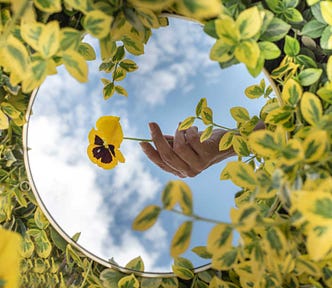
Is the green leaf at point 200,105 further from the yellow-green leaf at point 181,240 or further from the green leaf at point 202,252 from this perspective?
the yellow-green leaf at point 181,240

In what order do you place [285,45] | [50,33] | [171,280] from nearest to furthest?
[50,33], [285,45], [171,280]

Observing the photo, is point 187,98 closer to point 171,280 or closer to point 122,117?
point 122,117

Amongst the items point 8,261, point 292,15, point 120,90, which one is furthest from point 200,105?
point 8,261

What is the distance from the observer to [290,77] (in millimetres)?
591

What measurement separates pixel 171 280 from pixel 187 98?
27cm

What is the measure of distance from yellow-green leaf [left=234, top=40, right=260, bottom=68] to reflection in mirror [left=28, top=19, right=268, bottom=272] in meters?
0.26

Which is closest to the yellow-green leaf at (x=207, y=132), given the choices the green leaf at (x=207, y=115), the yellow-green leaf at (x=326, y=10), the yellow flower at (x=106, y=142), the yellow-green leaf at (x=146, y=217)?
the green leaf at (x=207, y=115)

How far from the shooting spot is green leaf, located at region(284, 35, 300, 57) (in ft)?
1.89

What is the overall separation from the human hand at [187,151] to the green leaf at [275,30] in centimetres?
23

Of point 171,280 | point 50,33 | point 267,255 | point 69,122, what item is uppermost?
point 50,33

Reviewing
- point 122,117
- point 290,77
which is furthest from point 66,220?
point 290,77

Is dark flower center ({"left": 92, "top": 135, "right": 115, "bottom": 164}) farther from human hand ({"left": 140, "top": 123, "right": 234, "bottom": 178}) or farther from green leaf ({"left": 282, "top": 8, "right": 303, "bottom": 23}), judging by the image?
green leaf ({"left": 282, "top": 8, "right": 303, "bottom": 23})

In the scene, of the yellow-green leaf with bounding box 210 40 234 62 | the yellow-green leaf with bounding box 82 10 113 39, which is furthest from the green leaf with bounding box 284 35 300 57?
the yellow-green leaf with bounding box 82 10 113 39

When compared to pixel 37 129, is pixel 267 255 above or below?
above
